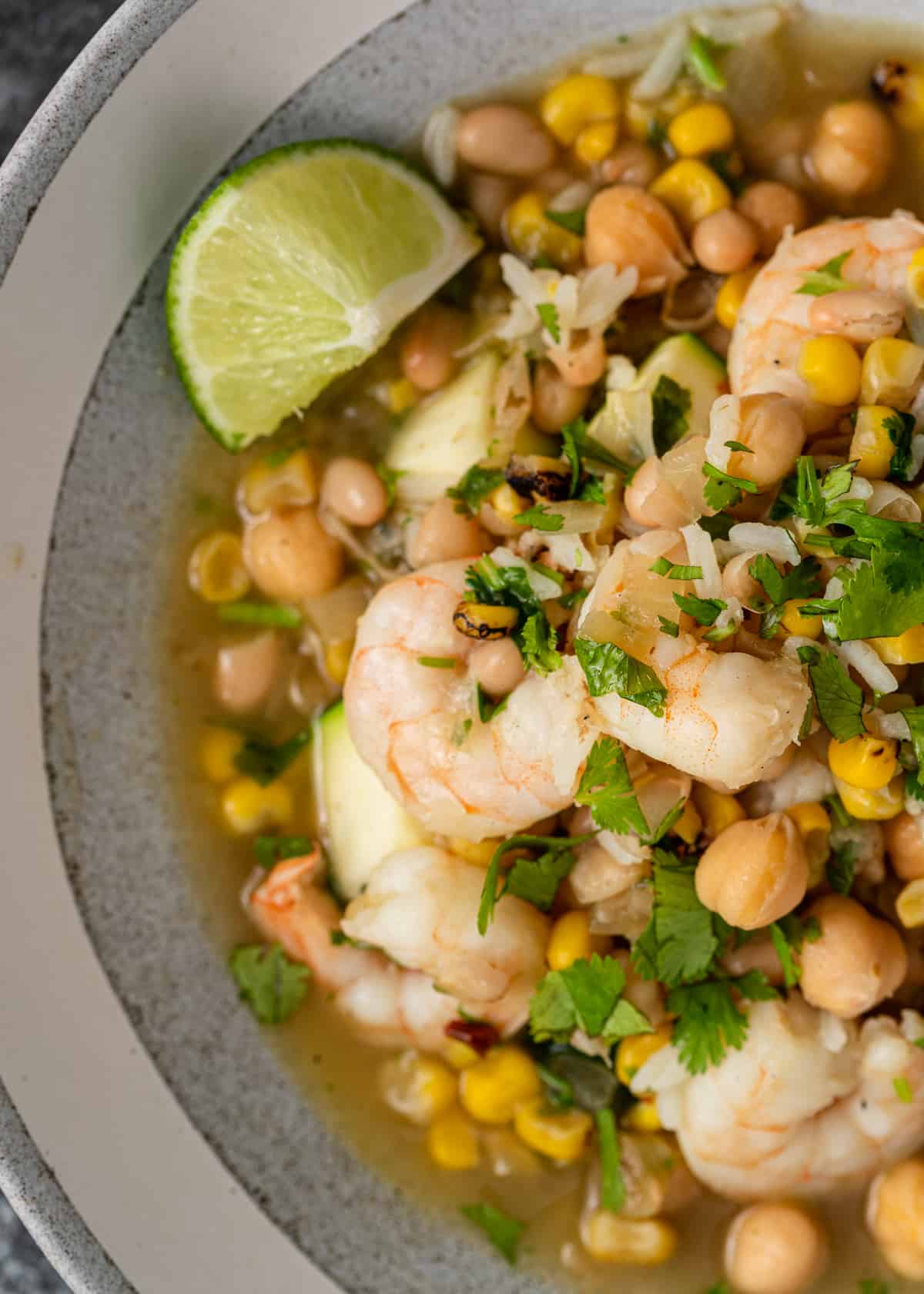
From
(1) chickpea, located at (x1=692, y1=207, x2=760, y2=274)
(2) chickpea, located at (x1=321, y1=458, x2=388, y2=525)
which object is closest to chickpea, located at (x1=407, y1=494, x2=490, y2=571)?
(2) chickpea, located at (x1=321, y1=458, x2=388, y2=525)

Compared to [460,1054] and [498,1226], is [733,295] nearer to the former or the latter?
[460,1054]

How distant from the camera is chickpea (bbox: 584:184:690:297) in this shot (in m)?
2.45

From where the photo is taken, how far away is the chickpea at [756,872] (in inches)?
85.6

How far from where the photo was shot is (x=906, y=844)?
2.34 metres

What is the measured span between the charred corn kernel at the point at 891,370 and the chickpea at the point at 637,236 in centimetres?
47

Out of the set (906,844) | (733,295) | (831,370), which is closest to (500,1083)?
(906,844)

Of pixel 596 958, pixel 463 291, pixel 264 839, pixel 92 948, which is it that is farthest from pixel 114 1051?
pixel 463 291

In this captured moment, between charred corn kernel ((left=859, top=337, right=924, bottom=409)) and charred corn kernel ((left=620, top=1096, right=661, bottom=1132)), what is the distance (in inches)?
54.7

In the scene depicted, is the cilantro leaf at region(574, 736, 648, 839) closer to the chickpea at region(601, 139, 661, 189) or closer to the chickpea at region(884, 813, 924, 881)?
the chickpea at region(884, 813, 924, 881)

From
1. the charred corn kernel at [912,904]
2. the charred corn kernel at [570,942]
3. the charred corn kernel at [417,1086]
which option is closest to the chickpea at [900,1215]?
the charred corn kernel at [912,904]

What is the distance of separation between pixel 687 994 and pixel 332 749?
85cm

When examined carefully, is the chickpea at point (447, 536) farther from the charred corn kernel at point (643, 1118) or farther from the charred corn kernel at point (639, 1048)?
the charred corn kernel at point (643, 1118)

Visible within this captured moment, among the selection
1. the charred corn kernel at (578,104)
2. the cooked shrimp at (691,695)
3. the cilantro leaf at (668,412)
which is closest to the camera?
the cooked shrimp at (691,695)

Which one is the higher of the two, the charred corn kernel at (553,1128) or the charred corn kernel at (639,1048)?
the charred corn kernel at (639,1048)
